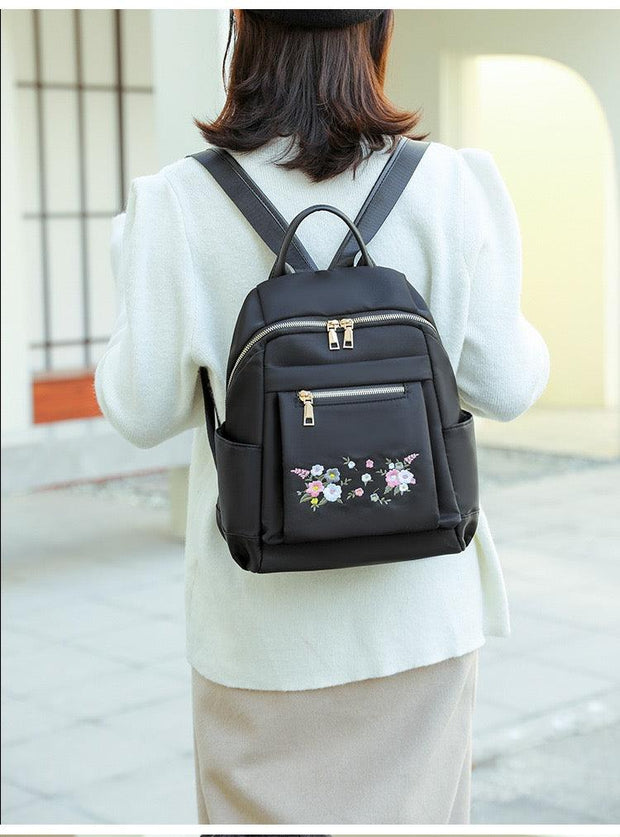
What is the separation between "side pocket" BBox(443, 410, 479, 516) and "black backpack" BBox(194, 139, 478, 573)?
1cm

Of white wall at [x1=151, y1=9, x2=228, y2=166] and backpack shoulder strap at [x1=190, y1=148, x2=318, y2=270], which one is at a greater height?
white wall at [x1=151, y1=9, x2=228, y2=166]

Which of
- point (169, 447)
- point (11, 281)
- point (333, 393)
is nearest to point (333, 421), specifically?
point (333, 393)

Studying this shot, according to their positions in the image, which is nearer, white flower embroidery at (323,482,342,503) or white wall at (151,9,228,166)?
white flower embroidery at (323,482,342,503)

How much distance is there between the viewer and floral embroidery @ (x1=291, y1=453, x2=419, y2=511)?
1.36m

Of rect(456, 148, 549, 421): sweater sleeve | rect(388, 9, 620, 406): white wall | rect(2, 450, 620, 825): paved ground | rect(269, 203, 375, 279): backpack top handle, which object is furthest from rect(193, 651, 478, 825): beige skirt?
rect(388, 9, 620, 406): white wall

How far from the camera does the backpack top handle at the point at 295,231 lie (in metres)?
1.35

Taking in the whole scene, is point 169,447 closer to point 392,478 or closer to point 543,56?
point 543,56

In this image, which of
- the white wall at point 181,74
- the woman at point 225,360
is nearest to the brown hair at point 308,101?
the woman at point 225,360

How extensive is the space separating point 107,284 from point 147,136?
953 mm

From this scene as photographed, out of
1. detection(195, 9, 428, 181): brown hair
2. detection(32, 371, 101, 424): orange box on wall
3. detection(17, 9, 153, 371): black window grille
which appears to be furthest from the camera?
detection(17, 9, 153, 371): black window grille

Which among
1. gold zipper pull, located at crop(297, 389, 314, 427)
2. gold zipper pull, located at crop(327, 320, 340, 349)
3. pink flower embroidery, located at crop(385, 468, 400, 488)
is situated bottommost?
pink flower embroidery, located at crop(385, 468, 400, 488)

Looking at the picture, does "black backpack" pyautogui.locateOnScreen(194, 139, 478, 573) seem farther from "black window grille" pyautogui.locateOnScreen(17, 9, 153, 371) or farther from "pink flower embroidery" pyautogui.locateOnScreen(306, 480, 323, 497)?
"black window grille" pyautogui.locateOnScreen(17, 9, 153, 371)

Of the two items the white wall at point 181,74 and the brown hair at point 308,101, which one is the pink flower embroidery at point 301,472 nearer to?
the brown hair at point 308,101

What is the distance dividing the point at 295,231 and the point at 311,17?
25 cm
